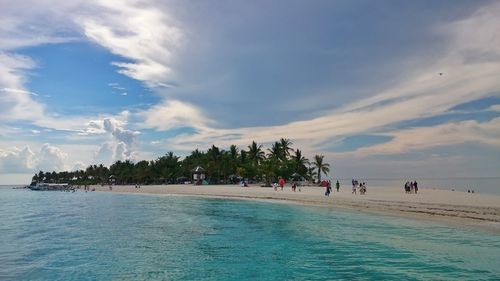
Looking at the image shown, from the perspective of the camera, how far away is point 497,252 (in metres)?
17.7

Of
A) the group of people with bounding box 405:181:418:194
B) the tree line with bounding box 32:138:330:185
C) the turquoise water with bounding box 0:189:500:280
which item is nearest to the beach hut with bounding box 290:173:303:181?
the tree line with bounding box 32:138:330:185

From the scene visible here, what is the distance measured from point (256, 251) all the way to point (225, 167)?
91.9 metres

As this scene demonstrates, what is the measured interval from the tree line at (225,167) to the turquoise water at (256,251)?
6633cm

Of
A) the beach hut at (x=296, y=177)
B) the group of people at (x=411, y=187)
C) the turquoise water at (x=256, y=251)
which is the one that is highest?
the beach hut at (x=296, y=177)

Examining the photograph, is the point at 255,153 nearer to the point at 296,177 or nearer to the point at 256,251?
the point at 296,177

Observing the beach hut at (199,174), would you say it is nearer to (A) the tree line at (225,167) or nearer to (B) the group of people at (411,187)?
(A) the tree line at (225,167)

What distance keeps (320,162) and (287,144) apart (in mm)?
10376

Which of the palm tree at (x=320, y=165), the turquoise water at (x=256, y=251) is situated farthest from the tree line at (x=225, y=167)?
the turquoise water at (x=256, y=251)

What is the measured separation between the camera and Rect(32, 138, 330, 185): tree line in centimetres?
9856

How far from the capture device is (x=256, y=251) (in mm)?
20016

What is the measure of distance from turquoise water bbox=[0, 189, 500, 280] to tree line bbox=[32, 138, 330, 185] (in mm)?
66335

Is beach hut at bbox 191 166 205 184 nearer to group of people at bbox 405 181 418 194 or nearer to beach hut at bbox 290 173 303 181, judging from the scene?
beach hut at bbox 290 173 303 181

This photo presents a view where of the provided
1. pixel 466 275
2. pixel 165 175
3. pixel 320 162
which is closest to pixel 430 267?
pixel 466 275

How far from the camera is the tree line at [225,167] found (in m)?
98.6
